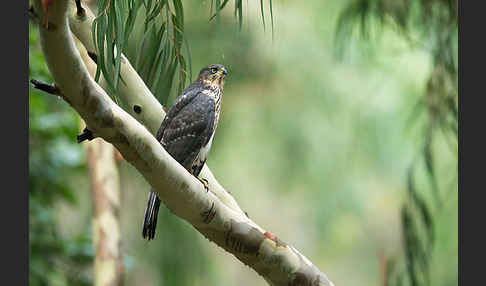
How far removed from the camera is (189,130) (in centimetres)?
212

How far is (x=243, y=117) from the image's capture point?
15.9 ft

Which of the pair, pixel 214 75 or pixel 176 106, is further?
pixel 214 75

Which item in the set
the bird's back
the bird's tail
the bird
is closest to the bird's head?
the bird

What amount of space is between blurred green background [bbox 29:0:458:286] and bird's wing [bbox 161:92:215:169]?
1.16 m

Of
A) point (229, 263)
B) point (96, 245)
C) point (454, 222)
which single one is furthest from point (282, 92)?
point (229, 263)

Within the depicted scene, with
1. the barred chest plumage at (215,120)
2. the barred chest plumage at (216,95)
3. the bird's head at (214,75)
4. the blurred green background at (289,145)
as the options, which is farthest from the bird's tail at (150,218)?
the blurred green background at (289,145)

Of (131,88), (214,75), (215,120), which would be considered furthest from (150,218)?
(214,75)

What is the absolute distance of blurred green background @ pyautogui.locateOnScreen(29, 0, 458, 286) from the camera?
3551mm

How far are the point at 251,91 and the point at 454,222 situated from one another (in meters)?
1.92

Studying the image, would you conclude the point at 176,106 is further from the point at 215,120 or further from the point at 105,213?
the point at 105,213

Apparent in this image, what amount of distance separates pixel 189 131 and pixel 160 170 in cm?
66

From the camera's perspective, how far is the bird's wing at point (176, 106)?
1.96 meters

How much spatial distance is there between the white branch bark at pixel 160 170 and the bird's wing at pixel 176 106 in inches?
1.3

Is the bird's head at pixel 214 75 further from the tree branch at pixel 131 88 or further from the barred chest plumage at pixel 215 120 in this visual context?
the tree branch at pixel 131 88
